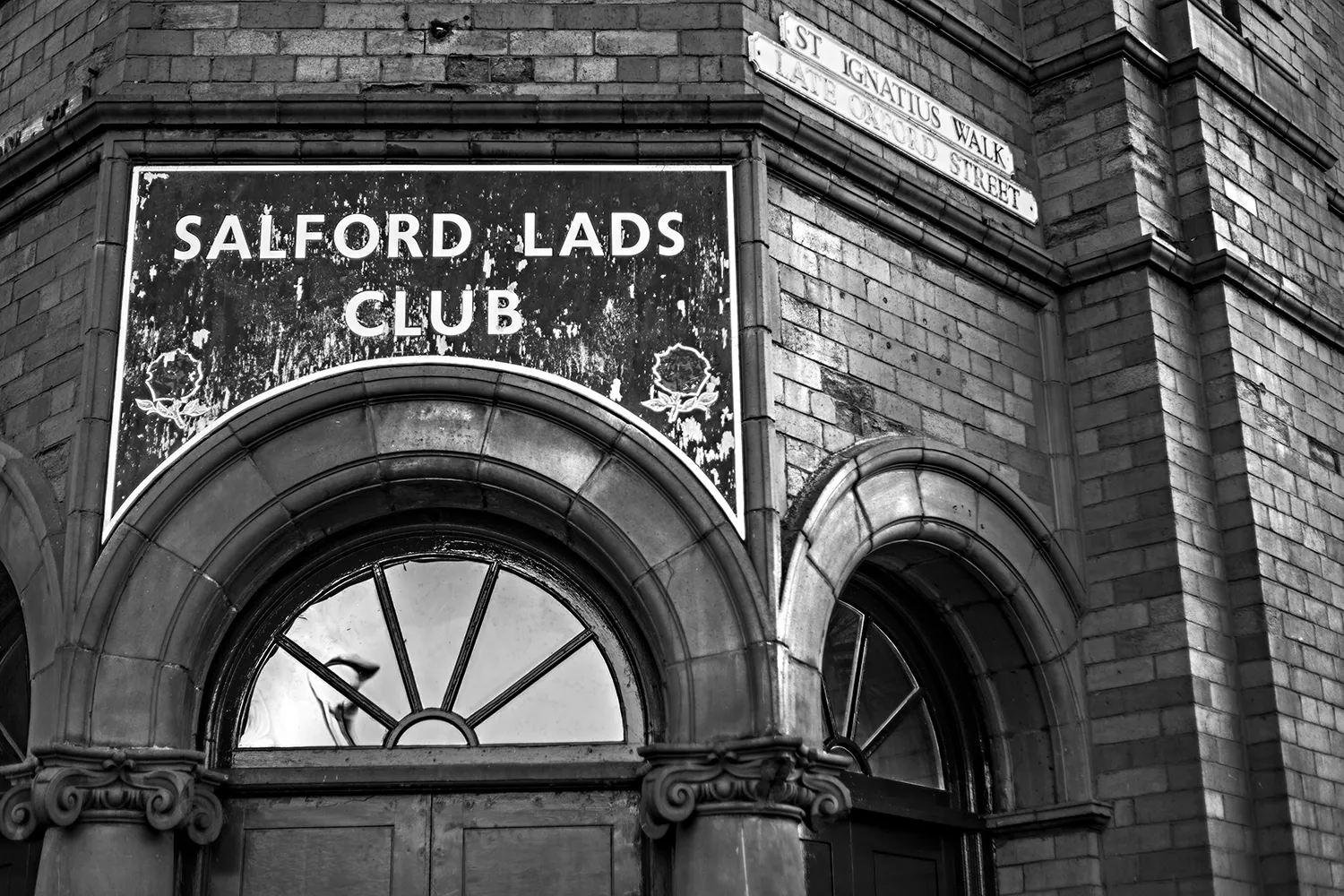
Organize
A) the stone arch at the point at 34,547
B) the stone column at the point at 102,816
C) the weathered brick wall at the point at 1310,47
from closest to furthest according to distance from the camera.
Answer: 1. the stone column at the point at 102,816
2. the stone arch at the point at 34,547
3. the weathered brick wall at the point at 1310,47

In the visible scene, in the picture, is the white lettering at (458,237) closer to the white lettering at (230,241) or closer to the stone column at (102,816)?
the white lettering at (230,241)

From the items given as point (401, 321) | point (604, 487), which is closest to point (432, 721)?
point (604, 487)

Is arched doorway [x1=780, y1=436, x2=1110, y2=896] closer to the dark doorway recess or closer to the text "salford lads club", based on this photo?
the dark doorway recess

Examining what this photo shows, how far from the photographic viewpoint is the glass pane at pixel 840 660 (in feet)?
28.5

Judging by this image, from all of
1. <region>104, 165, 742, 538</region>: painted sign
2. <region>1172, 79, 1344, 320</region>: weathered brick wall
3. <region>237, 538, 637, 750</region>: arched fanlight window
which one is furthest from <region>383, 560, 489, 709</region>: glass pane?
<region>1172, 79, 1344, 320</region>: weathered brick wall

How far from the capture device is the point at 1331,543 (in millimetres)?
9969

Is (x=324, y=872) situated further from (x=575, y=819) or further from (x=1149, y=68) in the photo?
(x=1149, y=68)

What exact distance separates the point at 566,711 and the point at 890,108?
3.79m

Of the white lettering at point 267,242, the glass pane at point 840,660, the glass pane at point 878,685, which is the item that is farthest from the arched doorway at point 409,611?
the glass pane at point 878,685

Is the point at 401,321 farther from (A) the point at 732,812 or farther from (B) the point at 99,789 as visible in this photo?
(A) the point at 732,812

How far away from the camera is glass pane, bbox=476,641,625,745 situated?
7605 millimetres

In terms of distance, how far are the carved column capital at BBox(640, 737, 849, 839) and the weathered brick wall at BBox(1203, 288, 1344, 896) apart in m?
3.11

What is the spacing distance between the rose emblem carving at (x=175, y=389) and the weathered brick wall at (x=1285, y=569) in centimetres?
565

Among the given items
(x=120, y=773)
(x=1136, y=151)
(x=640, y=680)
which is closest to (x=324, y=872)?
(x=120, y=773)
